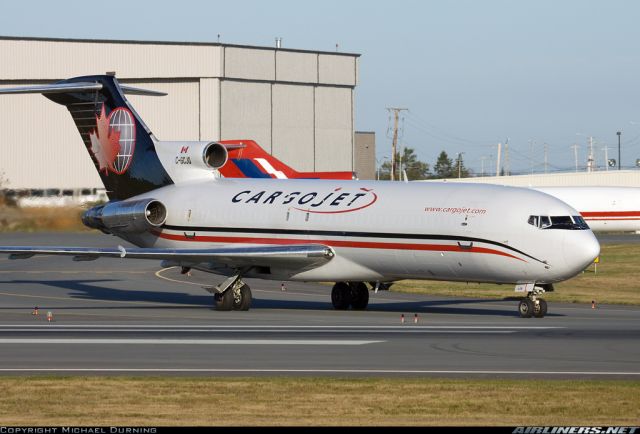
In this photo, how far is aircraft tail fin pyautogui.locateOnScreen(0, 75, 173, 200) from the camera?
1564 inches

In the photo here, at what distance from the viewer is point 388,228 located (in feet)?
109

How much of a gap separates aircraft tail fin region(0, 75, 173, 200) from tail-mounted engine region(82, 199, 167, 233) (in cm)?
116

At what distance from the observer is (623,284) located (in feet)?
160

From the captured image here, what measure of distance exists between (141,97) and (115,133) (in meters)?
56.6

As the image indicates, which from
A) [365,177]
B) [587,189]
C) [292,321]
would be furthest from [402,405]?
[365,177]

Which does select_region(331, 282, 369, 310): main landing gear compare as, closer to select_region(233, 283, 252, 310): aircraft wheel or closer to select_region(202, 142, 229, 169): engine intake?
select_region(233, 283, 252, 310): aircraft wheel

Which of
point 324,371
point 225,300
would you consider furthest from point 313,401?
point 225,300

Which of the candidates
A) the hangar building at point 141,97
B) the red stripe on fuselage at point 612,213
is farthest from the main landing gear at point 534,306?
the hangar building at point 141,97

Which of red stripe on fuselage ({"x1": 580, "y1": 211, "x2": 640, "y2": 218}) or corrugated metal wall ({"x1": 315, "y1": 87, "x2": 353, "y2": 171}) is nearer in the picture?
red stripe on fuselage ({"x1": 580, "y1": 211, "x2": 640, "y2": 218})

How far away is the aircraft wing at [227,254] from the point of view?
33969mm

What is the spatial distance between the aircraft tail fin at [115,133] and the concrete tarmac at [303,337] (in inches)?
157

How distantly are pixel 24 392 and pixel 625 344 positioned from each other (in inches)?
490

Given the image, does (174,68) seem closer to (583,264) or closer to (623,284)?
(623,284)

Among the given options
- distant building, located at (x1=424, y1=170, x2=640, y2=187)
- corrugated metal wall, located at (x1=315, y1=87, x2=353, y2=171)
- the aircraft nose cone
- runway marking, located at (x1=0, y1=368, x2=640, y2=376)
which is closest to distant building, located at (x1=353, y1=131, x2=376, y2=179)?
distant building, located at (x1=424, y1=170, x2=640, y2=187)
